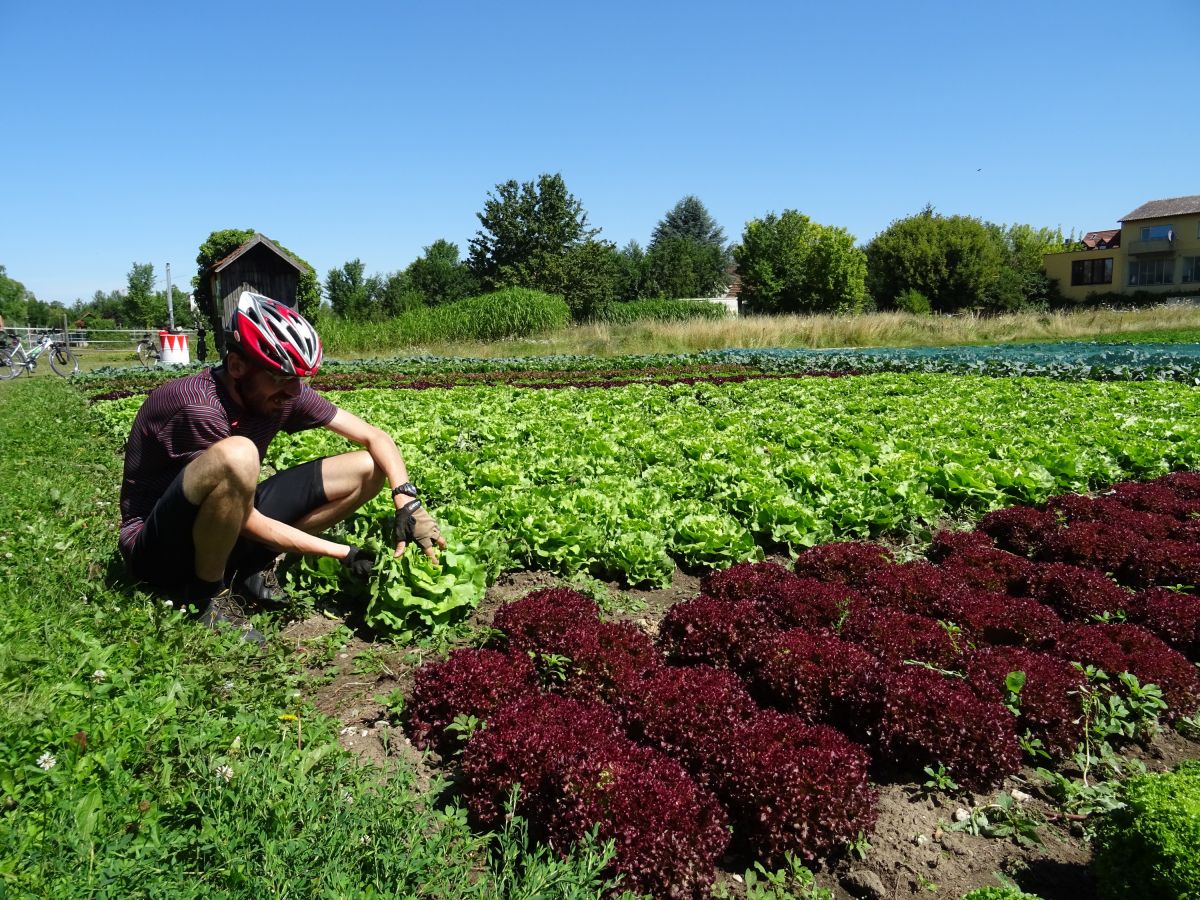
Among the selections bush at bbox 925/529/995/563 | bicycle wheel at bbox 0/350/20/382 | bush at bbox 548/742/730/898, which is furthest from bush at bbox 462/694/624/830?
bicycle wheel at bbox 0/350/20/382

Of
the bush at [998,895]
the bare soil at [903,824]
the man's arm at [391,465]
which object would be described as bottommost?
the bare soil at [903,824]

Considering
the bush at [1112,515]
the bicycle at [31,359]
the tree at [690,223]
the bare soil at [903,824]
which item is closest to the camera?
the bare soil at [903,824]

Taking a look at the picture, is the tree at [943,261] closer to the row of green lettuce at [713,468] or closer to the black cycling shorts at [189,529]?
the row of green lettuce at [713,468]

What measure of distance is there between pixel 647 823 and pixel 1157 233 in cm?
8586

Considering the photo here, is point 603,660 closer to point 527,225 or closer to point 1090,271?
point 527,225

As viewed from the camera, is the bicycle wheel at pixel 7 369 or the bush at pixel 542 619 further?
the bicycle wheel at pixel 7 369

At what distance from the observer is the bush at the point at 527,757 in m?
2.50

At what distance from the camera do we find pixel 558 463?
6902mm

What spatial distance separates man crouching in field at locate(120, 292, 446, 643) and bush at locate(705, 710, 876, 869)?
1.97m

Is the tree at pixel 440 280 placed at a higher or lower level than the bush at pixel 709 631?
higher

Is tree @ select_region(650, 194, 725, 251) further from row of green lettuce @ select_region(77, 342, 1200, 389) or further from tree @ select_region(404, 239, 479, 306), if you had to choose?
row of green lettuce @ select_region(77, 342, 1200, 389)

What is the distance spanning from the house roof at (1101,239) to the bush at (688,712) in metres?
92.1

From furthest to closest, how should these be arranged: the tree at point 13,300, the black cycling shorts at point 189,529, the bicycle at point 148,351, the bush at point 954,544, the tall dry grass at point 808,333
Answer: the tree at point 13,300 → the bicycle at point 148,351 → the tall dry grass at point 808,333 → the bush at point 954,544 → the black cycling shorts at point 189,529

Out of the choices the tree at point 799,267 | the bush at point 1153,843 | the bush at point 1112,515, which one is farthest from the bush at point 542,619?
the tree at point 799,267
